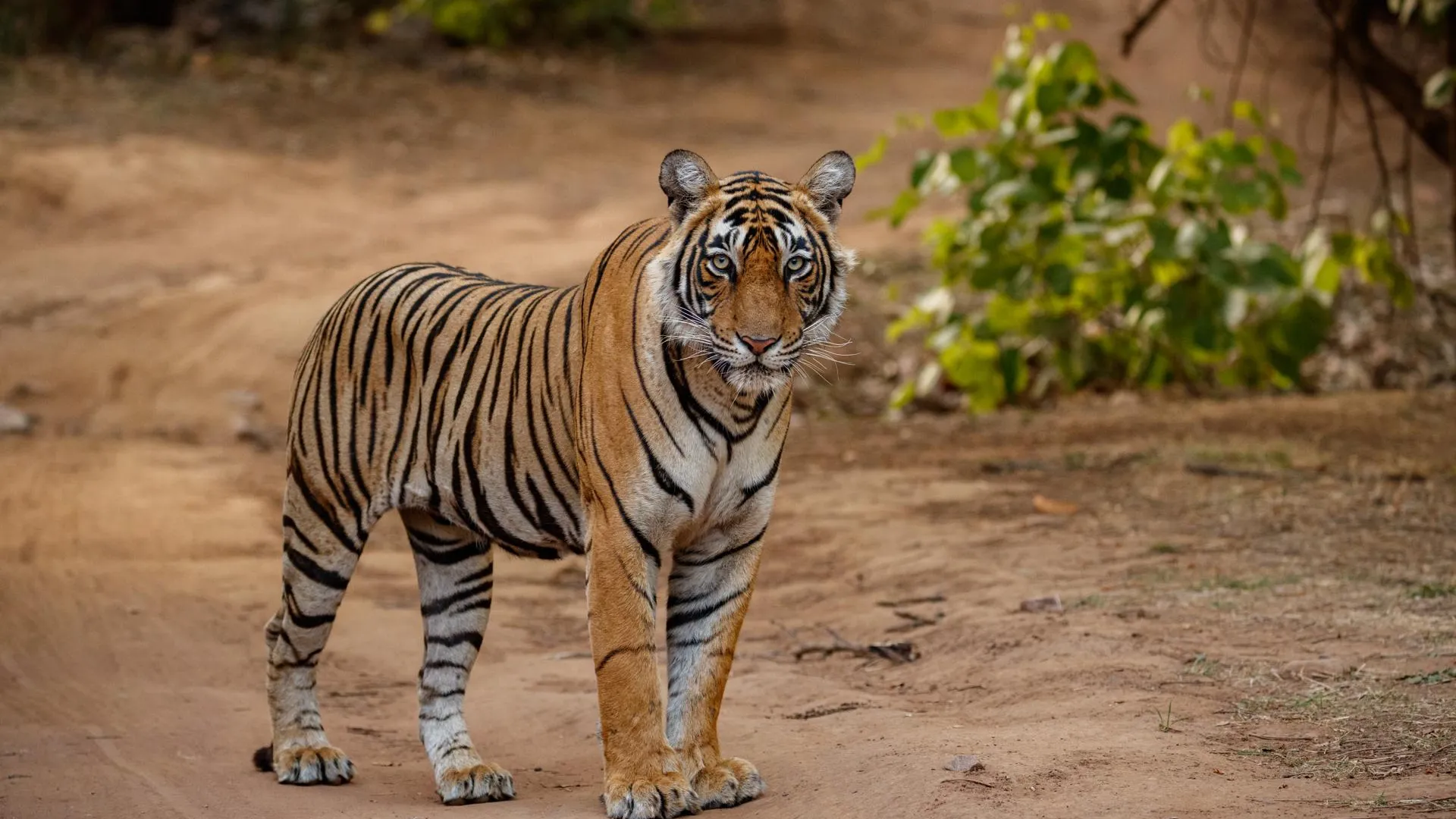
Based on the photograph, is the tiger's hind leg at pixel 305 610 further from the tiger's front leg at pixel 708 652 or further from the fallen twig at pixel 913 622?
the fallen twig at pixel 913 622

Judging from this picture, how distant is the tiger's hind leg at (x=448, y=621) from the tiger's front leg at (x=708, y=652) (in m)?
0.67

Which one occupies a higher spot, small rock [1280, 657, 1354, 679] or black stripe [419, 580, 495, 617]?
small rock [1280, 657, 1354, 679]

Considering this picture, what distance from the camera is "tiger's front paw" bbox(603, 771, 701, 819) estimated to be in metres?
3.93

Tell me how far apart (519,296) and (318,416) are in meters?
0.69

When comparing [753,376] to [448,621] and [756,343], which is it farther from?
[448,621]

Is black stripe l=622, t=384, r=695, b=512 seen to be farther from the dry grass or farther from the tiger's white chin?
the dry grass

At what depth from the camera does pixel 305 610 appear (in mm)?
4797

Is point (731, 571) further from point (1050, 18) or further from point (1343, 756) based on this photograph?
point (1050, 18)

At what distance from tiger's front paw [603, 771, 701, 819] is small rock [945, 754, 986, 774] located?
0.62 metres

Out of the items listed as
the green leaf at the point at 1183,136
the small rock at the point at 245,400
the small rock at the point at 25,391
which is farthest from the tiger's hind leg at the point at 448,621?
the small rock at the point at 25,391

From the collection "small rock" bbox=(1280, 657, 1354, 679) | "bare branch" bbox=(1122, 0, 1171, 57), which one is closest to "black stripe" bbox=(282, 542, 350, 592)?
"small rock" bbox=(1280, 657, 1354, 679)

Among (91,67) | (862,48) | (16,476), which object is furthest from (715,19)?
(16,476)

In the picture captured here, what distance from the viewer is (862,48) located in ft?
67.5

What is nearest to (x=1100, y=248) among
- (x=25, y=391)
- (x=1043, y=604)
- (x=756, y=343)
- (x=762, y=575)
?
(x=762, y=575)
